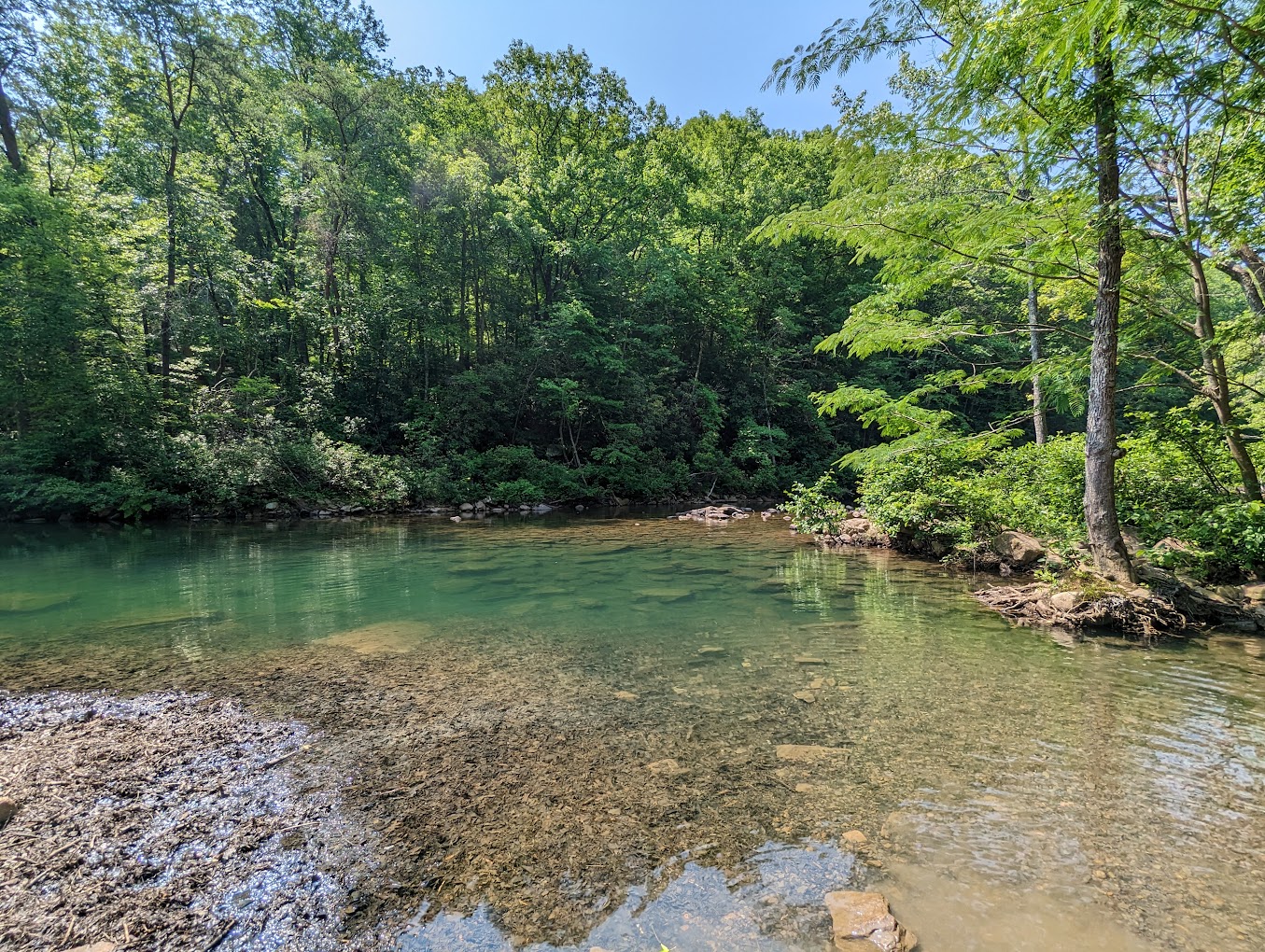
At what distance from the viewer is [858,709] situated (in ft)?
15.0

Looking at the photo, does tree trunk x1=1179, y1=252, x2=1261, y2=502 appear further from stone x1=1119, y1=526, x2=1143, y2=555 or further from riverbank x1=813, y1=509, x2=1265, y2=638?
riverbank x1=813, y1=509, x2=1265, y2=638

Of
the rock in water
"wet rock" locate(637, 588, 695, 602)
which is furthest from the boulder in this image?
"wet rock" locate(637, 588, 695, 602)

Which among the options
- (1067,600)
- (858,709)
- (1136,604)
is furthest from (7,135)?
(1136,604)

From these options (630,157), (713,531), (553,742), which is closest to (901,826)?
(553,742)

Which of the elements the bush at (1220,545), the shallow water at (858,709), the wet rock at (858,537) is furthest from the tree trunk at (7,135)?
the bush at (1220,545)

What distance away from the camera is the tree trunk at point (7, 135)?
60.4 ft

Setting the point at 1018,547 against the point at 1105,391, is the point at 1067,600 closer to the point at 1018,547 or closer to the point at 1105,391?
the point at 1105,391

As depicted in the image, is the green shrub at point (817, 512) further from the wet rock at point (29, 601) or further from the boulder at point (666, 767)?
the wet rock at point (29, 601)

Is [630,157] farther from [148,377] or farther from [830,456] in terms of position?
[148,377]

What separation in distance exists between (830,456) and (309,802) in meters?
27.1

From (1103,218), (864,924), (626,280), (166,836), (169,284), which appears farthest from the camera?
(626,280)

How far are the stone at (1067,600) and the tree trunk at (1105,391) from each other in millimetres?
638

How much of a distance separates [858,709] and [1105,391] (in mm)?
5419

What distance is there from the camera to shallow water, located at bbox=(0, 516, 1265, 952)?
7.99ft
